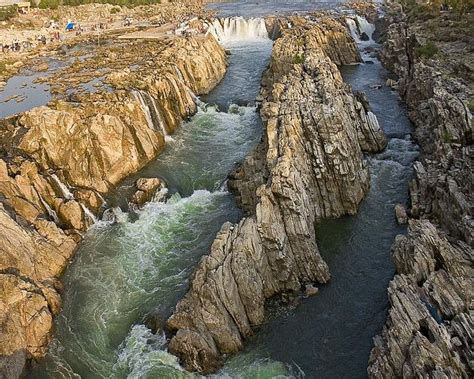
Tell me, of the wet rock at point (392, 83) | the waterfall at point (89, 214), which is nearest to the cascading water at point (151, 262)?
the waterfall at point (89, 214)

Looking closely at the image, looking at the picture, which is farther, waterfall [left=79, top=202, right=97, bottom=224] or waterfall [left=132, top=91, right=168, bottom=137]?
waterfall [left=132, top=91, right=168, bottom=137]

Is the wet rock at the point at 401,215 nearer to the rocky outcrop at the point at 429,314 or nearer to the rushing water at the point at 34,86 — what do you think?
the rocky outcrop at the point at 429,314

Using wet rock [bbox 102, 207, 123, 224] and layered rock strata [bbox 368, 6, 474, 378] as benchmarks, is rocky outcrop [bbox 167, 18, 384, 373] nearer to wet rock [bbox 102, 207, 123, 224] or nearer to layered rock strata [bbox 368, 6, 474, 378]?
layered rock strata [bbox 368, 6, 474, 378]

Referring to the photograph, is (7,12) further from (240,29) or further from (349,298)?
(349,298)

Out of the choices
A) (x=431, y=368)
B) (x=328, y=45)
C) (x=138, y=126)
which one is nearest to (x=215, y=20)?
(x=328, y=45)

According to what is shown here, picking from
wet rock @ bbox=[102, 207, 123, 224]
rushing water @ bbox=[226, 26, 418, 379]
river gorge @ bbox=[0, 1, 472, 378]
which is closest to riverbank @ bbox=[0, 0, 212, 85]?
river gorge @ bbox=[0, 1, 472, 378]
